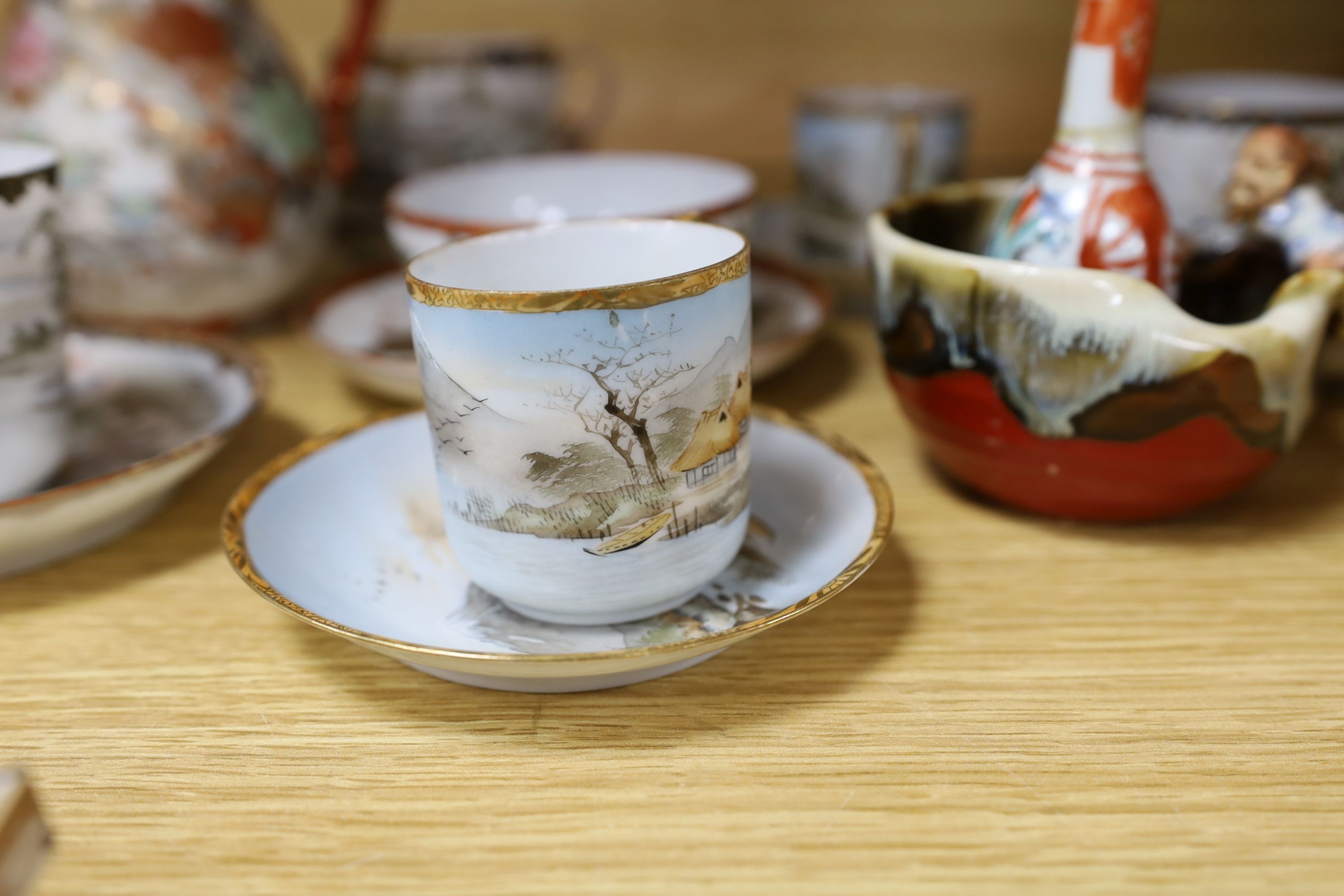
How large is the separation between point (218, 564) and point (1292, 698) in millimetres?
423

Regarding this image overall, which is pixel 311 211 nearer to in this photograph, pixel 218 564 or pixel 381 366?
pixel 381 366

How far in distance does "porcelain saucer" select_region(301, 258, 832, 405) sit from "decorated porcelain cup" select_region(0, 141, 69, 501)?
0.48ft

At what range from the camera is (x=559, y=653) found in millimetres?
340

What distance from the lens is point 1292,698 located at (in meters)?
0.35

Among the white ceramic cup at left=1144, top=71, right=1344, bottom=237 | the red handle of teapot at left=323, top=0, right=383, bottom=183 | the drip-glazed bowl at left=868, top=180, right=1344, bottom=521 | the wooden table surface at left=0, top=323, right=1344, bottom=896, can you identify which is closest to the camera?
the wooden table surface at left=0, top=323, right=1344, bottom=896

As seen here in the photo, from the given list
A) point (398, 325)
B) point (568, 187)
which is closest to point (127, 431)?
point (398, 325)

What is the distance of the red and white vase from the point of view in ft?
1.41

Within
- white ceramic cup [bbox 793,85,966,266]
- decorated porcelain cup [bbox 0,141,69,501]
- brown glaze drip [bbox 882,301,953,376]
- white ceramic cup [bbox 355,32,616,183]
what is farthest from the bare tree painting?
white ceramic cup [bbox 355,32,616,183]

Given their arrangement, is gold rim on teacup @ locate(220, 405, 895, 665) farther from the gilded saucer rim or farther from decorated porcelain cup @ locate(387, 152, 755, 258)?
decorated porcelain cup @ locate(387, 152, 755, 258)

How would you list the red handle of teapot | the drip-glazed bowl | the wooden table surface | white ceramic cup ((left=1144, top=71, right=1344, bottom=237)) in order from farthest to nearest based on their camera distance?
the red handle of teapot < white ceramic cup ((left=1144, top=71, right=1344, bottom=237)) < the drip-glazed bowl < the wooden table surface

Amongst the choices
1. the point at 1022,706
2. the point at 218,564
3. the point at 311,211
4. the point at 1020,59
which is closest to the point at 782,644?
the point at 1022,706

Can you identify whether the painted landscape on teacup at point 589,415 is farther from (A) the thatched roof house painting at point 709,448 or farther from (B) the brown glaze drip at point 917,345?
(B) the brown glaze drip at point 917,345

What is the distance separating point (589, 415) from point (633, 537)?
0.15ft

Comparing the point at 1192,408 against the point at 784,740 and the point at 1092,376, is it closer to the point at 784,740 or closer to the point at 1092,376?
the point at 1092,376
